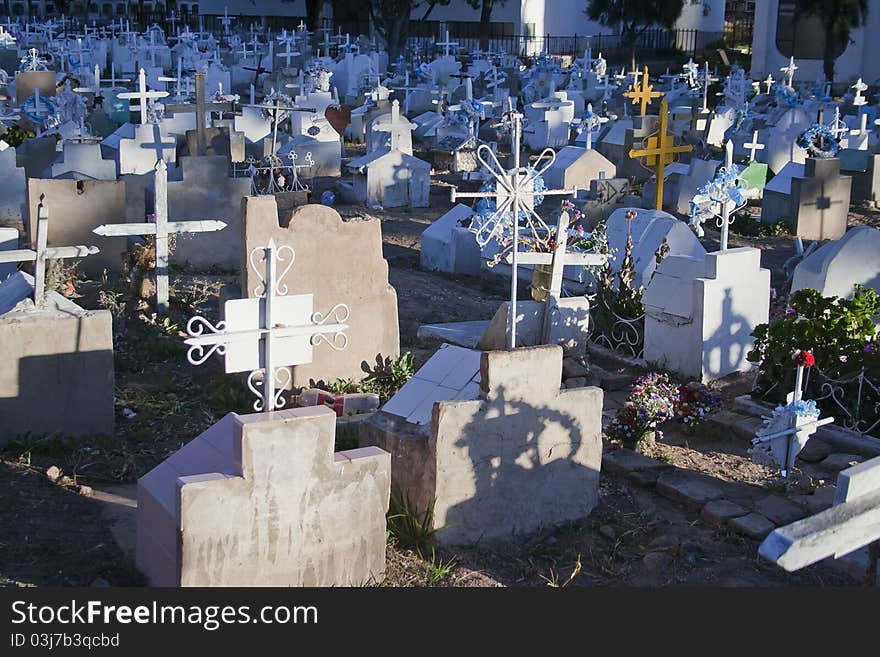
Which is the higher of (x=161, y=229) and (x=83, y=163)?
(x=83, y=163)

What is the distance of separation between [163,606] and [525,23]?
5118cm

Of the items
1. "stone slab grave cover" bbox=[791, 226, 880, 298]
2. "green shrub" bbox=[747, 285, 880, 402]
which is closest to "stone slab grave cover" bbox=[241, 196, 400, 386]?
"green shrub" bbox=[747, 285, 880, 402]

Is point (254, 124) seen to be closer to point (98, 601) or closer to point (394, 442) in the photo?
point (394, 442)

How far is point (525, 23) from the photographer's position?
176 ft

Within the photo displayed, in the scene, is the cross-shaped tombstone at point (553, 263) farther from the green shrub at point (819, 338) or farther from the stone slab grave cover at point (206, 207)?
the stone slab grave cover at point (206, 207)

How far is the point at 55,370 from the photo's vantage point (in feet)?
25.0

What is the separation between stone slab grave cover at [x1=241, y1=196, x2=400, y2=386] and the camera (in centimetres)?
883

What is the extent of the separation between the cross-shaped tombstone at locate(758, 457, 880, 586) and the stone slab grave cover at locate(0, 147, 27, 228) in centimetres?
1229

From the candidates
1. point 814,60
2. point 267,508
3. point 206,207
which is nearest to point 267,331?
point 267,508

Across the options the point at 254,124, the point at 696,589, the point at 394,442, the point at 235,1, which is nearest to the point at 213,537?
the point at 394,442

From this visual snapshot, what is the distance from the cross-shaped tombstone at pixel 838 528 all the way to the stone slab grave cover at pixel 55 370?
16.4ft

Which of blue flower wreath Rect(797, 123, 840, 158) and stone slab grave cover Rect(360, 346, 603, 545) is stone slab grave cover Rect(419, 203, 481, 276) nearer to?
blue flower wreath Rect(797, 123, 840, 158)

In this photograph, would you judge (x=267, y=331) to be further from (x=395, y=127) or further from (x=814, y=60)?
(x=814, y=60)

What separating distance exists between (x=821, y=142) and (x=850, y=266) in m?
7.82
